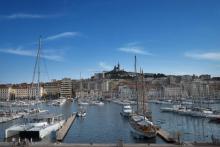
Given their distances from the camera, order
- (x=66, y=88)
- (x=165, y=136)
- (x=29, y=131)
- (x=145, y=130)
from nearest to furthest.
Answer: (x=165, y=136) → (x=145, y=130) → (x=29, y=131) → (x=66, y=88)

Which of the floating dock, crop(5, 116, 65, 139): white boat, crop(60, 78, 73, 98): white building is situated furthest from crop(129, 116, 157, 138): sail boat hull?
crop(60, 78, 73, 98): white building

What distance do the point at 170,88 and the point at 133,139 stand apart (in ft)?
434

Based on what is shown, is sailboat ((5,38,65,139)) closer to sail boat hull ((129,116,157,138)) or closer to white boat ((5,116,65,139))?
white boat ((5,116,65,139))

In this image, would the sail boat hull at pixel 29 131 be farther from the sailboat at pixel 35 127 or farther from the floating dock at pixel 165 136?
the floating dock at pixel 165 136

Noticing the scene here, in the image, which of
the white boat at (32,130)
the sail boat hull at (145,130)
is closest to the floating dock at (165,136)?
the sail boat hull at (145,130)

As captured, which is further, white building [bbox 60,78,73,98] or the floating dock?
white building [bbox 60,78,73,98]

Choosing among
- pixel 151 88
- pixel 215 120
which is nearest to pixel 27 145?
pixel 215 120

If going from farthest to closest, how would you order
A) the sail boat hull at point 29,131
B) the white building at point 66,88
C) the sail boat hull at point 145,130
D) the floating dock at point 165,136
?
the white building at point 66,88, the sail boat hull at point 29,131, the sail boat hull at point 145,130, the floating dock at point 165,136

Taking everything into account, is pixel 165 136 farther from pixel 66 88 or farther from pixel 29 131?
pixel 66 88

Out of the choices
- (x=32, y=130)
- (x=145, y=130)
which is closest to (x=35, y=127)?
(x=32, y=130)

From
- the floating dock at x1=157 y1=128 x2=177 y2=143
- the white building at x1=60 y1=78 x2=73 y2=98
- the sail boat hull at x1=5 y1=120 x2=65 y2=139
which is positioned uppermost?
the white building at x1=60 y1=78 x2=73 y2=98

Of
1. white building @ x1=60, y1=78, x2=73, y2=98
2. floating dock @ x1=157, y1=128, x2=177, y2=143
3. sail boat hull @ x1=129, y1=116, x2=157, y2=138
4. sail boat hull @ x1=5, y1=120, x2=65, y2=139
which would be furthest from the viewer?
white building @ x1=60, y1=78, x2=73, y2=98

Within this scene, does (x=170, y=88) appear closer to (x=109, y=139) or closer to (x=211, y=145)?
(x=109, y=139)

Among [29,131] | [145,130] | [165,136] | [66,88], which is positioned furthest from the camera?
[66,88]
